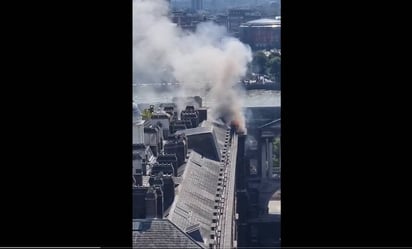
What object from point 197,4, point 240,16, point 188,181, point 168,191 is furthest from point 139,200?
Answer: point 197,4

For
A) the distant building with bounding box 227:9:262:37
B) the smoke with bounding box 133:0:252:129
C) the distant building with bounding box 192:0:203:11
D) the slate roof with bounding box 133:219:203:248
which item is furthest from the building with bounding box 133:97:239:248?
the distant building with bounding box 192:0:203:11

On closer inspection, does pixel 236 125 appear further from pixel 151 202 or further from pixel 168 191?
pixel 151 202

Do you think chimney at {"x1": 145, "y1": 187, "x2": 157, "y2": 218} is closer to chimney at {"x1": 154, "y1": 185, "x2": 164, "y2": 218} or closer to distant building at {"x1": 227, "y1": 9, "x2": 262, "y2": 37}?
chimney at {"x1": 154, "y1": 185, "x2": 164, "y2": 218}

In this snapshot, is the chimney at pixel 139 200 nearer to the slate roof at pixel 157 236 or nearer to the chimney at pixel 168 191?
the slate roof at pixel 157 236

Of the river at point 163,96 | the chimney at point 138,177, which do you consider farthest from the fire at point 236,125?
the chimney at point 138,177
